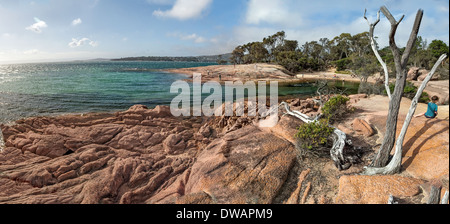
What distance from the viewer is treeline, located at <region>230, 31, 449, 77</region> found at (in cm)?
4814

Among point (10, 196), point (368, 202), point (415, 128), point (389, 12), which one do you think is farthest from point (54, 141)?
point (415, 128)

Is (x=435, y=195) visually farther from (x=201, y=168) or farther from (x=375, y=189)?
(x=201, y=168)

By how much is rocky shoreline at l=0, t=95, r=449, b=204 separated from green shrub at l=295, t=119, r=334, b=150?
514mm

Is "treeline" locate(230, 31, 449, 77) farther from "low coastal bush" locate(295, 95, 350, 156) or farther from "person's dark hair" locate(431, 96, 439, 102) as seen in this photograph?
"low coastal bush" locate(295, 95, 350, 156)

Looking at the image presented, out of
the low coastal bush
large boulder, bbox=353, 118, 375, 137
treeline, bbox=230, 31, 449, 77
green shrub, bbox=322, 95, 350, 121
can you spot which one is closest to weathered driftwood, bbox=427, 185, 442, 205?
the low coastal bush

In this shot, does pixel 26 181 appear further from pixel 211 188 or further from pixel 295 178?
pixel 295 178

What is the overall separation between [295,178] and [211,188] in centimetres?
287

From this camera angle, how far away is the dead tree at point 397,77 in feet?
17.7

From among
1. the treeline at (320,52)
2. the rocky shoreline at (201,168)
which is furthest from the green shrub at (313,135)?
the treeline at (320,52)

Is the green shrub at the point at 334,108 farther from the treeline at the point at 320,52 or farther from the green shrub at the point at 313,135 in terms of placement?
the treeline at the point at 320,52

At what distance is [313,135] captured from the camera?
7609mm

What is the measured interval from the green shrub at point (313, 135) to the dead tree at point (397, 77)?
1.76 metres

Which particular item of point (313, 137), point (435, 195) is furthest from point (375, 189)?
point (313, 137)

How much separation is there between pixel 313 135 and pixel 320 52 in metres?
79.2
